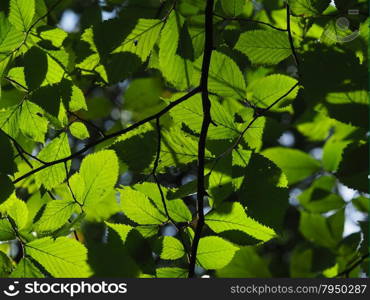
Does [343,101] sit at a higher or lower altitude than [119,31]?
lower

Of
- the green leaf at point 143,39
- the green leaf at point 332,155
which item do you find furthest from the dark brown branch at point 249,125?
the green leaf at point 332,155

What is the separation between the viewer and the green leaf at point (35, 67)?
938 mm

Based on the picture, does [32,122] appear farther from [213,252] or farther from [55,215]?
[213,252]

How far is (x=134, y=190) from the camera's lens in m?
0.94

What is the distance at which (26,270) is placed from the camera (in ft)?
2.84

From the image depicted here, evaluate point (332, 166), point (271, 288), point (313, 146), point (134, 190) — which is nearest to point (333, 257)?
point (332, 166)

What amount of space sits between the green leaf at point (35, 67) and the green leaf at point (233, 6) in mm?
354

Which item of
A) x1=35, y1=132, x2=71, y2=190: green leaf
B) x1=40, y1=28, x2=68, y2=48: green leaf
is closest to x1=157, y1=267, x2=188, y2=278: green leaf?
x1=35, y1=132, x2=71, y2=190: green leaf

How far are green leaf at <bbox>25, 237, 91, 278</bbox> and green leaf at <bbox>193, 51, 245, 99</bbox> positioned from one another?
0.38 m

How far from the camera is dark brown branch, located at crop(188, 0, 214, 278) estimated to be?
2.90ft

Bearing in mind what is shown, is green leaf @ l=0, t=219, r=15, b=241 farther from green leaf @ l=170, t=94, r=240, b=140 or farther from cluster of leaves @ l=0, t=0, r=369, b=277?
green leaf @ l=170, t=94, r=240, b=140

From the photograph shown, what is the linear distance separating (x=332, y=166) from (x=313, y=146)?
216 centimetres

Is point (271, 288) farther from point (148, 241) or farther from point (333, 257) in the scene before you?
Result: point (333, 257)

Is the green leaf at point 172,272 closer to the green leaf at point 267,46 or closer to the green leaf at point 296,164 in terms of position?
the green leaf at point 267,46
